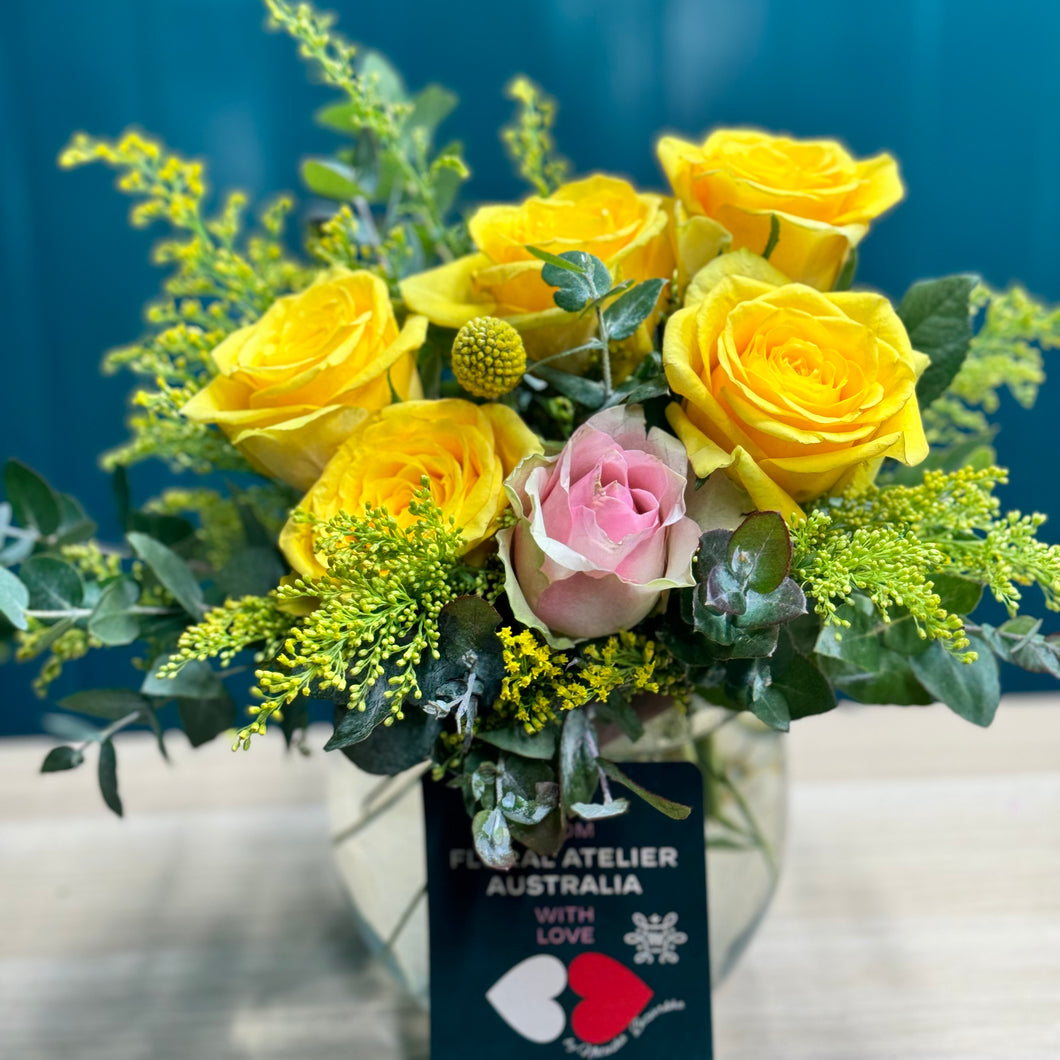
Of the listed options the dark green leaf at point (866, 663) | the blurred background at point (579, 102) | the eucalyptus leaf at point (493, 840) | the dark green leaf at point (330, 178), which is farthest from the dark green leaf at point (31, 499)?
the blurred background at point (579, 102)

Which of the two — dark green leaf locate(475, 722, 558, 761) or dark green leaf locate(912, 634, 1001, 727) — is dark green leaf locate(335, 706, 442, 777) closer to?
dark green leaf locate(475, 722, 558, 761)

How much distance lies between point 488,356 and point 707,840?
1.21ft

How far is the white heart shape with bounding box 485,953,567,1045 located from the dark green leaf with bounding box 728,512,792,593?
26 cm

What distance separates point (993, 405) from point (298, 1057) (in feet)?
1.99

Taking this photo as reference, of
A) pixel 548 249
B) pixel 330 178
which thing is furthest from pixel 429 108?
pixel 548 249

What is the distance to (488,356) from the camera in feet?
1.45

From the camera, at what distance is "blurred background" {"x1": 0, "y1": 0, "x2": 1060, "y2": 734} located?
125cm

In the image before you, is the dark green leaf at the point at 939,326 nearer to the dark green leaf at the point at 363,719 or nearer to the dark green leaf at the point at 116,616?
the dark green leaf at the point at 363,719

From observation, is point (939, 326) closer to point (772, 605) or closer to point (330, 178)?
point (772, 605)

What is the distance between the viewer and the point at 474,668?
0.44 metres

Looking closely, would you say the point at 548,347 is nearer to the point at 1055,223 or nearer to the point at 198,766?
the point at 198,766

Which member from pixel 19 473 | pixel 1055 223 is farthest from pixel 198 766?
pixel 1055 223

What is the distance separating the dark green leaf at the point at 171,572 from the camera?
525 millimetres

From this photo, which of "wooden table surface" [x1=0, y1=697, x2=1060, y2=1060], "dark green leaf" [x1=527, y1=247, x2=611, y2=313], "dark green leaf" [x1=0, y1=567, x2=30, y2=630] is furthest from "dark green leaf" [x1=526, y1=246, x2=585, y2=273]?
"wooden table surface" [x1=0, y1=697, x2=1060, y2=1060]
